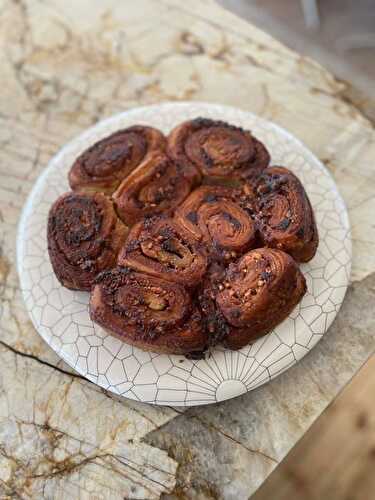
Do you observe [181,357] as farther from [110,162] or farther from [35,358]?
[110,162]

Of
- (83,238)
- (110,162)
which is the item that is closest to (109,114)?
(110,162)

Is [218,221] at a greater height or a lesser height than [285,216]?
lesser

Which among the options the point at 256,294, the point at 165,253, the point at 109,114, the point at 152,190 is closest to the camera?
the point at 256,294

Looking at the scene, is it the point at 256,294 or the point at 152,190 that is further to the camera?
the point at 152,190

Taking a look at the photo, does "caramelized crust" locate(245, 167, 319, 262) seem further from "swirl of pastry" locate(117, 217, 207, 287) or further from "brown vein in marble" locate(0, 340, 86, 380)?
"brown vein in marble" locate(0, 340, 86, 380)

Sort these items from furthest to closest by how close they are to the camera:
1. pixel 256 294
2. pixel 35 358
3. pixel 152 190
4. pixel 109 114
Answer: pixel 109 114 < pixel 35 358 < pixel 152 190 < pixel 256 294

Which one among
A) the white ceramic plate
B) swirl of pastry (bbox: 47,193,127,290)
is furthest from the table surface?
swirl of pastry (bbox: 47,193,127,290)
